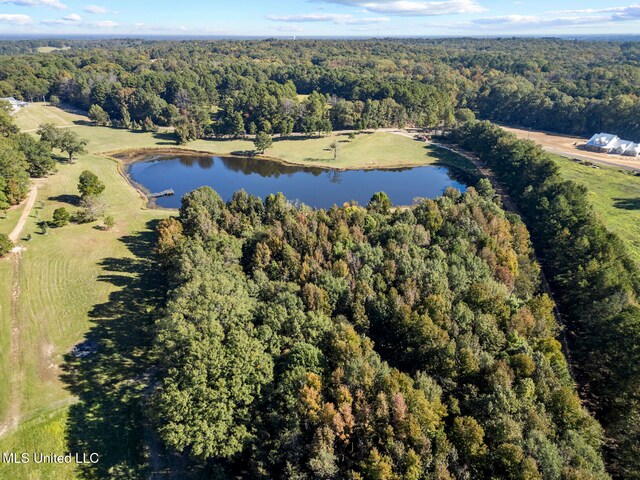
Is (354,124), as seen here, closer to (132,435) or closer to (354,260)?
(354,260)

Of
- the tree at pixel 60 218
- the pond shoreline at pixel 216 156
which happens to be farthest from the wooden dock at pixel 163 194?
the tree at pixel 60 218

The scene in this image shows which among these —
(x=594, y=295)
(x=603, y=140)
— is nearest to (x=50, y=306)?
(x=594, y=295)

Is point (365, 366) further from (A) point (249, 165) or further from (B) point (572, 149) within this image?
(B) point (572, 149)

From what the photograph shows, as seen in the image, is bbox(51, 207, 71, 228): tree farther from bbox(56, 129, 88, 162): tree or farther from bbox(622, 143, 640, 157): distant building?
bbox(622, 143, 640, 157): distant building

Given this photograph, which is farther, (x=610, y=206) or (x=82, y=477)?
(x=610, y=206)

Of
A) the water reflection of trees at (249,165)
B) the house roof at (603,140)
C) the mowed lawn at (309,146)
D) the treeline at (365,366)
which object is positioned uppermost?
the treeline at (365,366)

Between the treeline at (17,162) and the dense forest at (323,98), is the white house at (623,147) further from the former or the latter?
the treeline at (17,162)

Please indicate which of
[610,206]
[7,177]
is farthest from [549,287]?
[7,177]
